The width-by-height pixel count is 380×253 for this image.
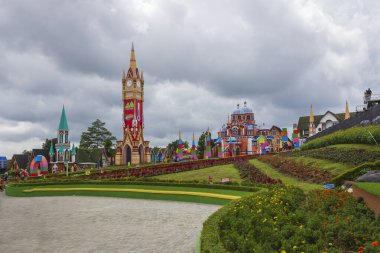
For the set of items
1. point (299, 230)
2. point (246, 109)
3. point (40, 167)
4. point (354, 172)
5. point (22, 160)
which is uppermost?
point (246, 109)

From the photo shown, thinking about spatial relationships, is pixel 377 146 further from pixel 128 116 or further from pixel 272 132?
pixel 272 132

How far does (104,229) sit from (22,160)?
189 feet

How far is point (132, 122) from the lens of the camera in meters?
61.5

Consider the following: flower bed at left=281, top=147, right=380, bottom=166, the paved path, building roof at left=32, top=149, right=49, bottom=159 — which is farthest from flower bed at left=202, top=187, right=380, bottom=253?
building roof at left=32, top=149, right=49, bottom=159

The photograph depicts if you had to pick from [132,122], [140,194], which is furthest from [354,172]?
[132,122]

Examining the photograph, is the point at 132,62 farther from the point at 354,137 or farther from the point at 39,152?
the point at 354,137

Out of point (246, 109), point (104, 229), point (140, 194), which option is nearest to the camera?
point (104, 229)

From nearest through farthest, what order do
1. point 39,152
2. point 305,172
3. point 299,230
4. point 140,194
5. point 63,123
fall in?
point 299,230, point 305,172, point 140,194, point 63,123, point 39,152

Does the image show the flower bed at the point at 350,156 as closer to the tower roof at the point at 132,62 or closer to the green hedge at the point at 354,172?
the green hedge at the point at 354,172

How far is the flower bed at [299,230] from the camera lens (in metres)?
6.07

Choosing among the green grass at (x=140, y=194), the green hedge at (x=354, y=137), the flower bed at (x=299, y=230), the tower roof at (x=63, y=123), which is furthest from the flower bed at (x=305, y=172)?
the tower roof at (x=63, y=123)

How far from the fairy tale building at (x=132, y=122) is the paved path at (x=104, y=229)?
43.7 m

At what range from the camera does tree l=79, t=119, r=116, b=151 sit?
75938 mm

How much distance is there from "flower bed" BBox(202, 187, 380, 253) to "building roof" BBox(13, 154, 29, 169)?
60505 mm
